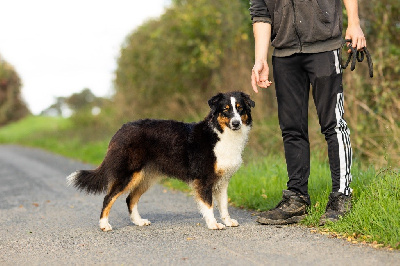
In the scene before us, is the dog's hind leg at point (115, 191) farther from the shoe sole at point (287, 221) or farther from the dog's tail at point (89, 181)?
the shoe sole at point (287, 221)

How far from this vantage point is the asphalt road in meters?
3.80

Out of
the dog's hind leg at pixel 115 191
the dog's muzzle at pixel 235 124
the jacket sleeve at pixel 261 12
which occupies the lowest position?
the dog's hind leg at pixel 115 191

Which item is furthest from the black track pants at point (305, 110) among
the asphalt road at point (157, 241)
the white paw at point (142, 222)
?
the white paw at point (142, 222)

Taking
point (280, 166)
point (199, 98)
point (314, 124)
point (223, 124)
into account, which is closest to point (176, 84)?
point (199, 98)

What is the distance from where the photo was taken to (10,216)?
20.5 ft

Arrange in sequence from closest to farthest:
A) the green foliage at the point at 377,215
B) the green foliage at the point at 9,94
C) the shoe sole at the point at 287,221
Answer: the green foliage at the point at 377,215
the shoe sole at the point at 287,221
the green foliage at the point at 9,94

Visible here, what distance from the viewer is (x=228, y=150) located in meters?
5.19

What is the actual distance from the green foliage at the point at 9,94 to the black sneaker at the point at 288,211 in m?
39.8

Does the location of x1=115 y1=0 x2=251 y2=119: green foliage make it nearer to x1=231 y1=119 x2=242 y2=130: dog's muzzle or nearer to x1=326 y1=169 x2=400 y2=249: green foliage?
x1=231 y1=119 x2=242 y2=130: dog's muzzle

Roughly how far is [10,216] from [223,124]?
301 cm

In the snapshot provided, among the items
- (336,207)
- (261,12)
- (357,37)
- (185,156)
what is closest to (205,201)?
(185,156)

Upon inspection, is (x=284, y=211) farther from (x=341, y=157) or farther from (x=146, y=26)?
(x=146, y=26)

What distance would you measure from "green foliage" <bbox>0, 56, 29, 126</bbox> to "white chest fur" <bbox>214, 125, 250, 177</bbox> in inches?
1550

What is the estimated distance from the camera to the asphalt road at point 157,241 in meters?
3.80
